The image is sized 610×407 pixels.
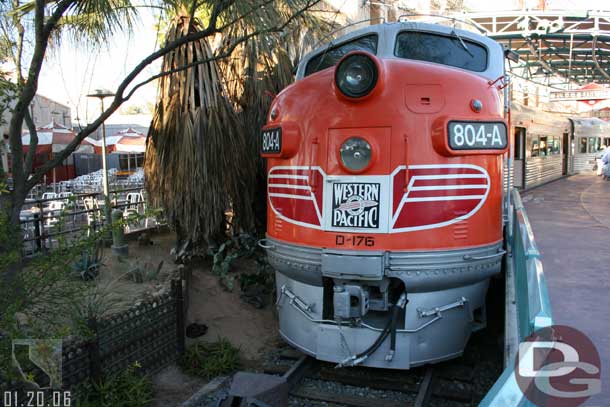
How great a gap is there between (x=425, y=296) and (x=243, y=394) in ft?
6.68

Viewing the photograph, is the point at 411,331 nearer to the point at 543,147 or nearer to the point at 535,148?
the point at 535,148

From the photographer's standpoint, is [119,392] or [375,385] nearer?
[119,392]

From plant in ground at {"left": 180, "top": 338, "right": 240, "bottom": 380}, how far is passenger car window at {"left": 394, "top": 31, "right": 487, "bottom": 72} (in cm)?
346

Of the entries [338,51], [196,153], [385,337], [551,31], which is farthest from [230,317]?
[551,31]

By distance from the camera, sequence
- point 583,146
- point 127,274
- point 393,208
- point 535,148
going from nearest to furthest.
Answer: point 393,208 → point 127,274 → point 535,148 → point 583,146

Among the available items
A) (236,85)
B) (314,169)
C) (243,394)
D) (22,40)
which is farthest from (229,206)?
(243,394)

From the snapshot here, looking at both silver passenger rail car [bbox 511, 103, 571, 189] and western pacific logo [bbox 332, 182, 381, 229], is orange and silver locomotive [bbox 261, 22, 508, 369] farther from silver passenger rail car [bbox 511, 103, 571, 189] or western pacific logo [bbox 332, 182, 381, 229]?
silver passenger rail car [bbox 511, 103, 571, 189]

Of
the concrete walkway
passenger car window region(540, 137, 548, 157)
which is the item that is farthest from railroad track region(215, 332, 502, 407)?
passenger car window region(540, 137, 548, 157)

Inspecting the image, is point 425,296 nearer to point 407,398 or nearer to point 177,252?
point 407,398

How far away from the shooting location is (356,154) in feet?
14.3

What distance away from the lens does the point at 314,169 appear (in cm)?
457

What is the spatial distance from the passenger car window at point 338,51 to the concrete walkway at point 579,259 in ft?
9.94

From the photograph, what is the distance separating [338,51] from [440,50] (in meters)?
1.15

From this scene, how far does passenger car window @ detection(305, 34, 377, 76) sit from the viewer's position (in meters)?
5.39
